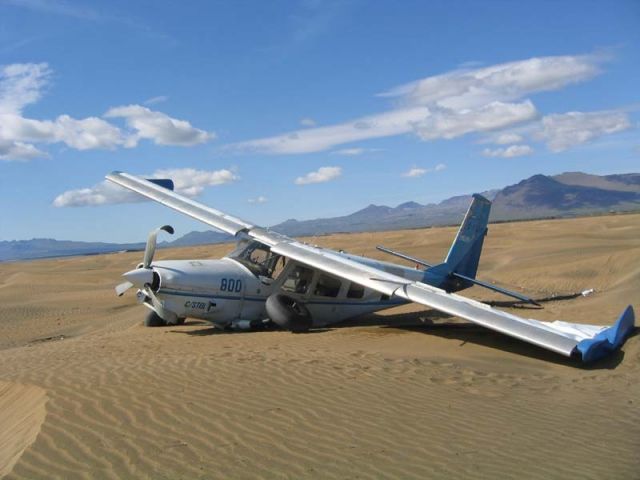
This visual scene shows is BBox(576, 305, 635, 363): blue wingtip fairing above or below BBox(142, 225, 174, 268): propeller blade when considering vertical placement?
below

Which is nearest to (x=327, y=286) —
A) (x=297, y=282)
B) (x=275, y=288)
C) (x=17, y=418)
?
(x=297, y=282)

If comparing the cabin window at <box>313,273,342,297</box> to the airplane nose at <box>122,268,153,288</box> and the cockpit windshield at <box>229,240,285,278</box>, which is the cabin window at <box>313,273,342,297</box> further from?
the airplane nose at <box>122,268,153,288</box>

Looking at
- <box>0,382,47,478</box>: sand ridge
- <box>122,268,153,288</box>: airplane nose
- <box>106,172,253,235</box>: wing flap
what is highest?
<box>106,172,253,235</box>: wing flap

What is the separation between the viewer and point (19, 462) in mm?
4637

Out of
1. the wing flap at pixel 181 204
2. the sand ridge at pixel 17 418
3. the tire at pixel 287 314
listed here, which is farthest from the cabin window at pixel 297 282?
the sand ridge at pixel 17 418

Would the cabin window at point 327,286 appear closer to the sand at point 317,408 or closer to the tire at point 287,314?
the tire at point 287,314

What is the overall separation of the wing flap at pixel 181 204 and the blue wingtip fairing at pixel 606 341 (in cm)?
800

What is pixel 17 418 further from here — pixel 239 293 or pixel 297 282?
pixel 297 282

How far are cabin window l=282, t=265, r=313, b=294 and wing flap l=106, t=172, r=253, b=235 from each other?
167 centimetres

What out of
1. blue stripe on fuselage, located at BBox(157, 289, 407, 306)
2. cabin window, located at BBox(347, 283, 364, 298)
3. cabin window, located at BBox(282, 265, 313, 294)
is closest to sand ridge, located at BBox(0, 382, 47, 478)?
blue stripe on fuselage, located at BBox(157, 289, 407, 306)

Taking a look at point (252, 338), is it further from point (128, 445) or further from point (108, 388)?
point (128, 445)

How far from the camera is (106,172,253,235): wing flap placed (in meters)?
13.7

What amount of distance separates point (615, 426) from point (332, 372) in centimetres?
364

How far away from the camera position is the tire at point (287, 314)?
1204cm
